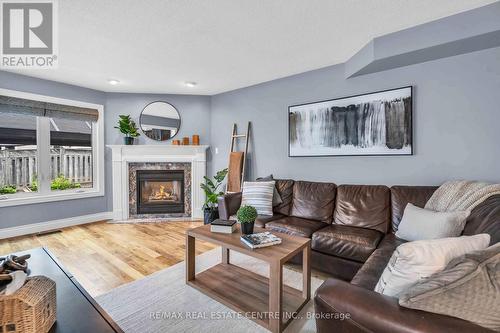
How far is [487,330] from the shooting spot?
77 cm

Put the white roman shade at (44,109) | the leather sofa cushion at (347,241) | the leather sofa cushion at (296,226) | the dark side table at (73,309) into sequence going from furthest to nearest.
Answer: the white roman shade at (44,109) < the leather sofa cushion at (296,226) < the leather sofa cushion at (347,241) < the dark side table at (73,309)

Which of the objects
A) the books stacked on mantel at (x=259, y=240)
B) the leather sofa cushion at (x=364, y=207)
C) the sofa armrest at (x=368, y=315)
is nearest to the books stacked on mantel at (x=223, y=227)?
the books stacked on mantel at (x=259, y=240)

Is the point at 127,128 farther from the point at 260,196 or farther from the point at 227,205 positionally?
the point at 260,196

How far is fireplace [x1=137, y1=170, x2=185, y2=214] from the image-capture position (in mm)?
4500

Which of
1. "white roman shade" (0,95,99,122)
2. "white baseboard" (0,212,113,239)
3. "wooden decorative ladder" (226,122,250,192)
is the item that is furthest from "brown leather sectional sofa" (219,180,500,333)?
"white roman shade" (0,95,99,122)

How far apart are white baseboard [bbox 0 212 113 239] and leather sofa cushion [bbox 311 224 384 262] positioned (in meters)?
3.88

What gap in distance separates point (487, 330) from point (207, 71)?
141 inches

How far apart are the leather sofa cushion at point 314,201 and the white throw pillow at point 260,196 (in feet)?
1.04

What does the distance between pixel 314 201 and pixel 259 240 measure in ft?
4.40

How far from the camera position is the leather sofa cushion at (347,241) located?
2.10 metres

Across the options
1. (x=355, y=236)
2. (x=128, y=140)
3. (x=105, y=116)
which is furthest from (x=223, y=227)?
(x=105, y=116)

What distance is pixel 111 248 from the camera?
3.03 metres

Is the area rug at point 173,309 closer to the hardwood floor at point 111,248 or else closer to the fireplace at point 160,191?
the hardwood floor at point 111,248

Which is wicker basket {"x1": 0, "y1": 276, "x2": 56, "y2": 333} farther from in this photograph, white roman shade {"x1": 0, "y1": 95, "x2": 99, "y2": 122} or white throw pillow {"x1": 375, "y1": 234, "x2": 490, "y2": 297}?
white roman shade {"x1": 0, "y1": 95, "x2": 99, "y2": 122}
